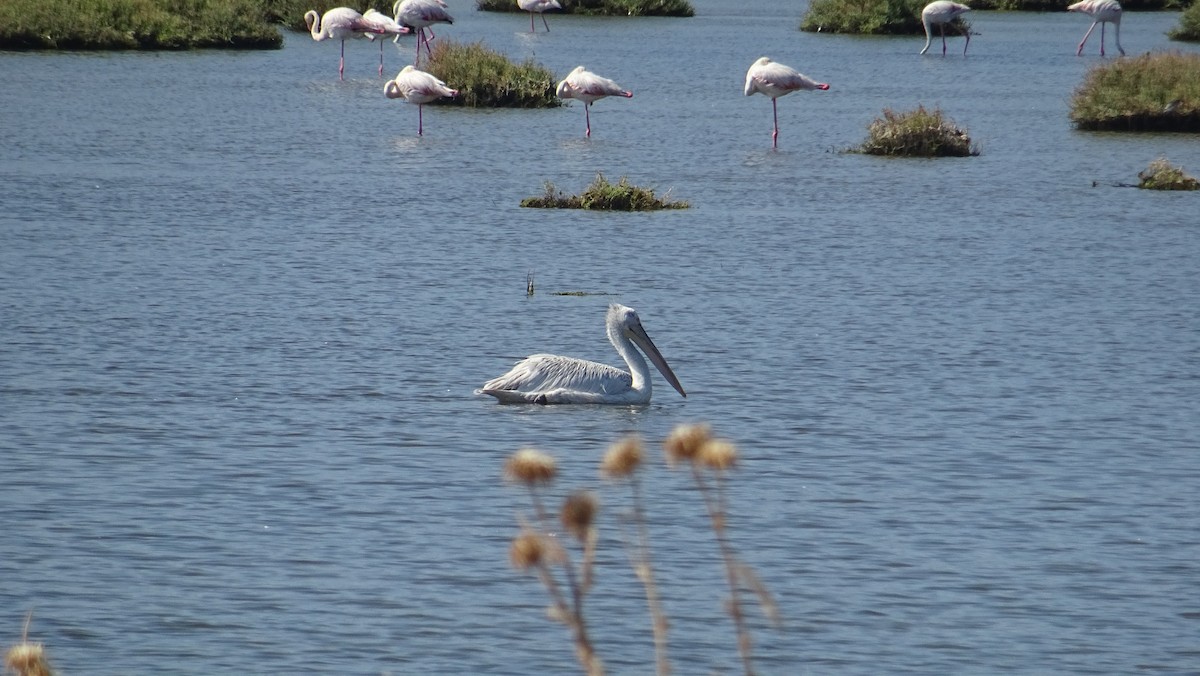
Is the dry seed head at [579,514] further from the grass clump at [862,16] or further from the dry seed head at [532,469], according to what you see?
the grass clump at [862,16]

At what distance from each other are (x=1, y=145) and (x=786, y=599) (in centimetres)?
1761

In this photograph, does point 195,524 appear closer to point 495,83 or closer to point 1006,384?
point 1006,384

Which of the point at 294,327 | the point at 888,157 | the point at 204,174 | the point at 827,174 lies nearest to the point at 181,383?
the point at 294,327

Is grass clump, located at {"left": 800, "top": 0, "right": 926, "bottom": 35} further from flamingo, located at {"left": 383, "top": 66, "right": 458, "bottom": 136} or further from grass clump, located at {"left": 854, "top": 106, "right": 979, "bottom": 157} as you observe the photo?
grass clump, located at {"left": 854, "top": 106, "right": 979, "bottom": 157}

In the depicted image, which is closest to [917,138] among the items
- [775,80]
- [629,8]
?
[775,80]

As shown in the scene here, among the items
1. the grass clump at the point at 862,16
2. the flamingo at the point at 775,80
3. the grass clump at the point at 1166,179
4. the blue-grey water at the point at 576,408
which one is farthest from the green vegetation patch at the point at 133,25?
the grass clump at the point at 1166,179

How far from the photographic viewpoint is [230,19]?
1602 inches

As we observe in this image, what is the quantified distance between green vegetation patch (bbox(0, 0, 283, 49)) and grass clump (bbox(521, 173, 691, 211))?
2201cm

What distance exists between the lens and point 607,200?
18734mm

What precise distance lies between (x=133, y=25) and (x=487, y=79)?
12.3 metres

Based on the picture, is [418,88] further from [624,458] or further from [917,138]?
[624,458]

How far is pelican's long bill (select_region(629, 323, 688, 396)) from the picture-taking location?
10.6 meters

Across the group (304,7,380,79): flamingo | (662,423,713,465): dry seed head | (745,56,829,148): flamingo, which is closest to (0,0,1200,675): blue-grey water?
(745,56,829,148): flamingo

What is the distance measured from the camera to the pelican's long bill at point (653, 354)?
418 inches
